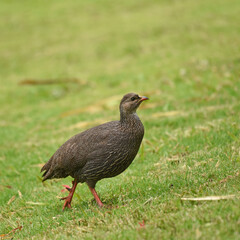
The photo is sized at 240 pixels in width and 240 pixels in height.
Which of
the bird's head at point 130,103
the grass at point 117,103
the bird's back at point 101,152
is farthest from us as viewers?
the bird's head at point 130,103

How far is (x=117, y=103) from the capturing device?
15.0m

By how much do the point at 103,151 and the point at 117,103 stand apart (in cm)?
880

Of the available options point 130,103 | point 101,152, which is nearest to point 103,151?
point 101,152

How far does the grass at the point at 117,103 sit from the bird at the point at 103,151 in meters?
0.47

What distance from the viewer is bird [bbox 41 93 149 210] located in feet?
20.3

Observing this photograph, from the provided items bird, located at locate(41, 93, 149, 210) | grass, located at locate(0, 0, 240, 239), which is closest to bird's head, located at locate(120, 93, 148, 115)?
bird, located at locate(41, 93, 149, 210)

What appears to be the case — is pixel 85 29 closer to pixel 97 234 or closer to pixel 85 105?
pixel 85 105

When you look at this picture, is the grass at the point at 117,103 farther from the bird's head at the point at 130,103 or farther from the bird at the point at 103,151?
the bird's head at the point at 130,103

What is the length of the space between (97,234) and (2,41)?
26.7m

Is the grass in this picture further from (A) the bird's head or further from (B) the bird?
(A) the bird's head

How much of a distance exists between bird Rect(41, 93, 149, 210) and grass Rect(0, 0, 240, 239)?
1.56 ft

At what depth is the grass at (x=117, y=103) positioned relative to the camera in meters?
5.29

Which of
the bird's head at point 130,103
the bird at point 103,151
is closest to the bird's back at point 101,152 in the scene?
the bird at point 103,151

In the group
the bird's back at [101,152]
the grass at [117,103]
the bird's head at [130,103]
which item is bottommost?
the grass at [117,103]
